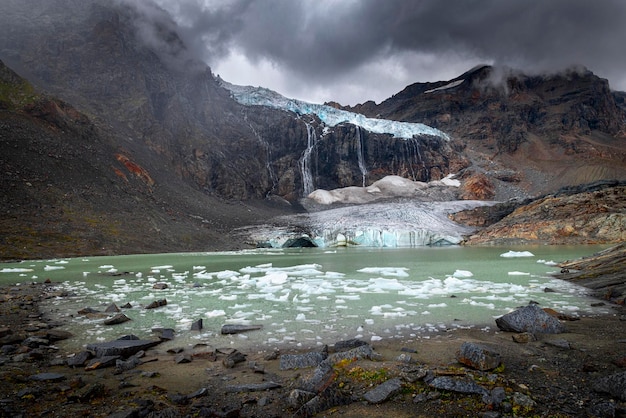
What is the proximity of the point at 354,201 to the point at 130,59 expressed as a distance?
60936 mm

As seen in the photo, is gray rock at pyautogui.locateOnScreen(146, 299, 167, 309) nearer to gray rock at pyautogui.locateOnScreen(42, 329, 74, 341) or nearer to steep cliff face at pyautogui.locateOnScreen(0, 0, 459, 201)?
gray rock at pyautogui.locateOnScreen(42, 329, 74, 341)

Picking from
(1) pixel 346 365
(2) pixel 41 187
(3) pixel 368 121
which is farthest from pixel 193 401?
(3) pixel 368 121

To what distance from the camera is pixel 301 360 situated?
4.71 meters

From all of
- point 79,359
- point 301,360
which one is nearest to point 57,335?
point 79,359

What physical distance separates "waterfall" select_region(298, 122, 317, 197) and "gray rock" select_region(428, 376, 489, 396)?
9371cm

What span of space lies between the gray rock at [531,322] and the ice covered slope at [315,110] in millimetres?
102453

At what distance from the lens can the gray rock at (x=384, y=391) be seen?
139 inches

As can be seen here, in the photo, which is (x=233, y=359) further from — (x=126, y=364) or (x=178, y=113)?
(x=178, y=113)

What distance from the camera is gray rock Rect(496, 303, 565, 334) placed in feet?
19.4

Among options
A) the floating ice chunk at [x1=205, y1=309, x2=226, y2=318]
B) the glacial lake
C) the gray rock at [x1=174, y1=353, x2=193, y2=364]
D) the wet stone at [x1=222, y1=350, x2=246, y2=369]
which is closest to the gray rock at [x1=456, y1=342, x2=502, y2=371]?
the glacial lake

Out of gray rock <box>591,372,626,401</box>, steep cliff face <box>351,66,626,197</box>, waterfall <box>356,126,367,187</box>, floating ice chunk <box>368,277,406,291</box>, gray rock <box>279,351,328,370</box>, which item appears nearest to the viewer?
gray rock <box>591,372,626,401</box>

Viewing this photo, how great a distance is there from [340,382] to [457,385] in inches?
47.4

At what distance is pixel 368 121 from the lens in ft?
357

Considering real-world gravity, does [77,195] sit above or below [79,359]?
above
